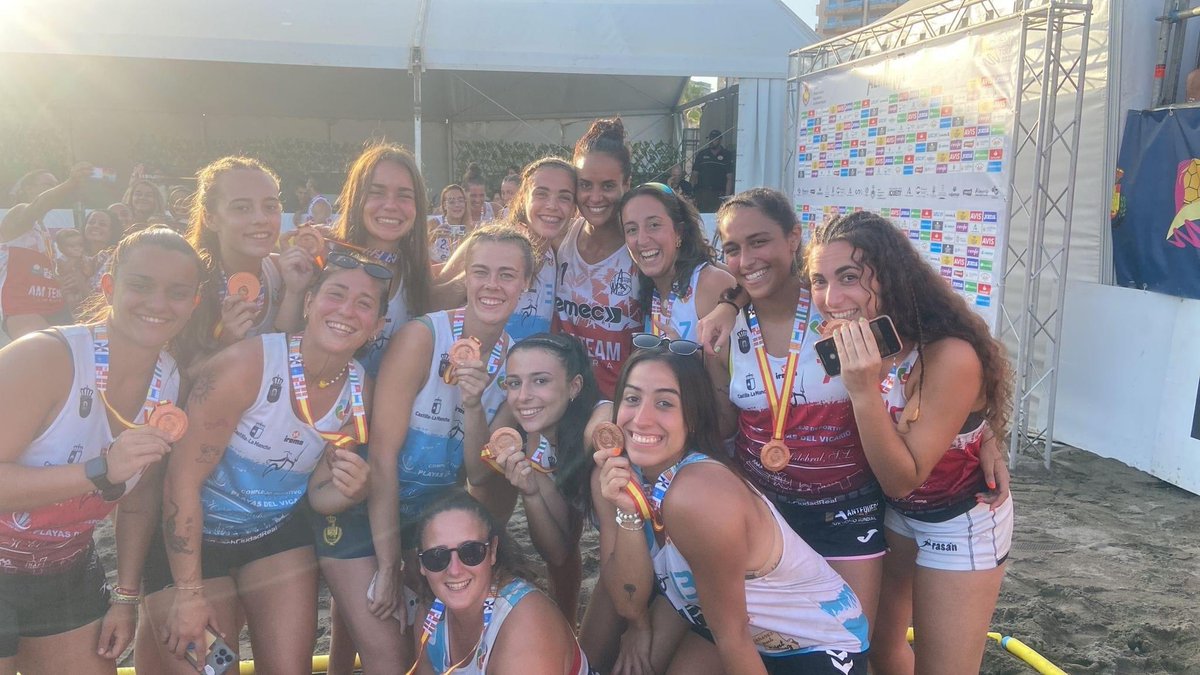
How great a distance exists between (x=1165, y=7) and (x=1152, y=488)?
4.49m

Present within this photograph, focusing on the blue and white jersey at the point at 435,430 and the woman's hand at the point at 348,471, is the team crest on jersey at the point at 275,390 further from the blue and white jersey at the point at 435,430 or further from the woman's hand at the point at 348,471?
the blue and white jersey at the point at 435,430

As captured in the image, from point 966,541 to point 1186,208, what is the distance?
19.6 feet

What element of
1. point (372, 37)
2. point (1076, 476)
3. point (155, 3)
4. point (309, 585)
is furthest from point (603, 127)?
point (155, 3)

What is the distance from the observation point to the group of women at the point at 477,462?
2574mm

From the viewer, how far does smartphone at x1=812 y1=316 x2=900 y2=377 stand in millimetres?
2492

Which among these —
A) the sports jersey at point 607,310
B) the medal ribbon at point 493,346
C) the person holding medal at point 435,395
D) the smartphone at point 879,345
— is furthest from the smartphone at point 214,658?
the smartphone at point 879,345

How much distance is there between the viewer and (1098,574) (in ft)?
17.0

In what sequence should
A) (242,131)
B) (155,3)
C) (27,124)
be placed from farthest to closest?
(242,131) → (27,124) → (155,3)

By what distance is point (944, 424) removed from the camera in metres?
2.61

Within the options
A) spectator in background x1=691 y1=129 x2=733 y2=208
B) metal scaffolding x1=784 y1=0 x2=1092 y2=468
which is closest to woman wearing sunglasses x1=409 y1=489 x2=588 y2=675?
metal scaffolding x1=784 y1=0 x2=1092 y2=468

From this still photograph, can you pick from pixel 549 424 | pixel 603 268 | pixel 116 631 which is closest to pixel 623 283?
pixel 603 268

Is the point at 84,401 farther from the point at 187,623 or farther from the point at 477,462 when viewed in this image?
the point at 477,462

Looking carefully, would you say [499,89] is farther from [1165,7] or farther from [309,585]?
[309,585]

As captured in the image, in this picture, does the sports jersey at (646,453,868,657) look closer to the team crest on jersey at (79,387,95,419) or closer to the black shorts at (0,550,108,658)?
the team crest on jersey at (79,387,95,419)
